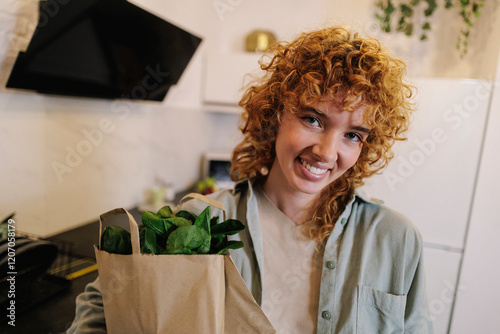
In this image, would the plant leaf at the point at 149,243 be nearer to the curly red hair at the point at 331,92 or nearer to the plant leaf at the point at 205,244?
the plant leaf at the point at 205,244

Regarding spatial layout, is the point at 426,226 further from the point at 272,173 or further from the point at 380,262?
the point at 272,173

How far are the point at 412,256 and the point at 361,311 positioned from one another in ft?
0.58

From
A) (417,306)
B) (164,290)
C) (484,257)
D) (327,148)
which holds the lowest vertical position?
(484,257)

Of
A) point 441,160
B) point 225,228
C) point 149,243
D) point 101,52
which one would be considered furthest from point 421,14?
point 149,243

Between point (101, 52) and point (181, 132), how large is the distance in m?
0.95

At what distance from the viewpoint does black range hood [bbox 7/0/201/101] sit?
0.98 m

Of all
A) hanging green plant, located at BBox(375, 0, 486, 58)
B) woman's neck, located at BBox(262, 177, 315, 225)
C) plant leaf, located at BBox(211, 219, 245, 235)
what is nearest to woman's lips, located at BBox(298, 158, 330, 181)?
woman's neck, located at BBox(262, 177, 315, 225)

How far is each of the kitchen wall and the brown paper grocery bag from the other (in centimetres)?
73

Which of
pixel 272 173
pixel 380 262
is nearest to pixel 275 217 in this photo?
pixel 272 173

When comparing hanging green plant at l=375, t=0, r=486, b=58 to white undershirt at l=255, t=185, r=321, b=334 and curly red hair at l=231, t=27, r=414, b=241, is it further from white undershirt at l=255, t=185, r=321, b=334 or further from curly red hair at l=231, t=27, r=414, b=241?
white undershirt at l=255, t=185, r=321, b=334

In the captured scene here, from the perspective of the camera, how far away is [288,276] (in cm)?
81

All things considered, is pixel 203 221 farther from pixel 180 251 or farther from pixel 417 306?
pixel 417 306

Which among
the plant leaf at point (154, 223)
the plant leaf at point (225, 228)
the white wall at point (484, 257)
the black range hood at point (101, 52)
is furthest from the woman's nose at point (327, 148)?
the white wall at point (484, 257)

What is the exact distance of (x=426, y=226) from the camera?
1620 millimetres
